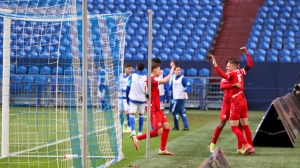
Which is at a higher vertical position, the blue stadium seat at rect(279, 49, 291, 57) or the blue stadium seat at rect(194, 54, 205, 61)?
the blue stadium seat at rect(279, 49, 291, 57)

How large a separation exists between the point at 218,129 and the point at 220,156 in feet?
21.2

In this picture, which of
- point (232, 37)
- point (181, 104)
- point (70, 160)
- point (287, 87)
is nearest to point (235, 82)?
point (70, 160)

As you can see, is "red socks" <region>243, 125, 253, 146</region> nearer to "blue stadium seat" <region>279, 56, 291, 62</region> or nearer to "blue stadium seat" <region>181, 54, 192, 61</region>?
"blue stadium seat" <region>279, 56, 291, 62</region>

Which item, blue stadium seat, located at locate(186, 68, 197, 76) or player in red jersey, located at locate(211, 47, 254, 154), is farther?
blue stadium seat, located at locate(186, 68, 197, 76)

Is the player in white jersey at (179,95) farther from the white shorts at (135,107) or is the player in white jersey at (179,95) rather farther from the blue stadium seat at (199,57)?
the blue stadium seat at (199,57)

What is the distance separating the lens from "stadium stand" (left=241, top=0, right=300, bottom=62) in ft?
98.6

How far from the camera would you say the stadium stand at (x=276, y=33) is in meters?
30.0

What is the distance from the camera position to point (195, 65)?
1148 inches

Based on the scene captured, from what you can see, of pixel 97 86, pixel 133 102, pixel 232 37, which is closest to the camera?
pixel 97 86

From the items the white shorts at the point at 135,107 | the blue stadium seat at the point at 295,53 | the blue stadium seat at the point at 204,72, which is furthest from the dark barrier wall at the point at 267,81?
the white shorts at the point at 135,107

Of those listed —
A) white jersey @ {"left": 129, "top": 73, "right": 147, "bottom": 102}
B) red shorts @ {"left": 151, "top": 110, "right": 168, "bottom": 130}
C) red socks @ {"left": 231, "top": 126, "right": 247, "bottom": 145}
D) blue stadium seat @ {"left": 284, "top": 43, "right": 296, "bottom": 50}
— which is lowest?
red socks @ {"left": 231, "top": 126, "right": 247, "bottom": 145}

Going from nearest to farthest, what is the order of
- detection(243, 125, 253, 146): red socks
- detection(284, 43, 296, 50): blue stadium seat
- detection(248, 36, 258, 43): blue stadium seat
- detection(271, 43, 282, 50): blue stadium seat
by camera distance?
1. detection(243, 125, 253, 146): red socks
2. detection(284, 43, 296, 50): blue stadium seat
3. detection(271, 43, 282, 50): blue stadium seat
4. detection(248, 36, 258, 43): blue stadium seat

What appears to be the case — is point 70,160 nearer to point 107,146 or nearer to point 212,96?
point 107,146

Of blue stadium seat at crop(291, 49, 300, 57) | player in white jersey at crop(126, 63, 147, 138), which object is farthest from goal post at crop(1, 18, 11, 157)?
blue stadium seat at crop(291, 49, 300, 57)
